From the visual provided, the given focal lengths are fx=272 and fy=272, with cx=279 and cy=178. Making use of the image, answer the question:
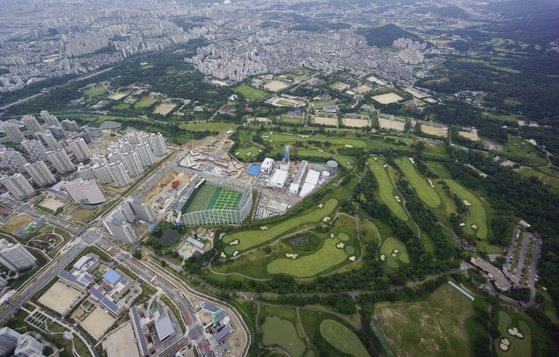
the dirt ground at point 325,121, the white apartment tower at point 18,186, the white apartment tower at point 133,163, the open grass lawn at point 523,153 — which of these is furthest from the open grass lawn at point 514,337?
the white apartment tower at point 18,186

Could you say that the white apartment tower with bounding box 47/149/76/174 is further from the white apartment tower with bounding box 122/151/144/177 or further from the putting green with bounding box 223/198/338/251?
the putting green with bounding box 223/198/338/251

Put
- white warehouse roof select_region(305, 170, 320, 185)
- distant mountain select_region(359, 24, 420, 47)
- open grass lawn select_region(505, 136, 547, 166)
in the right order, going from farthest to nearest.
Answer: distant mountain select_region(359, 24, 420, 47), open grass lawn select_region(505, 136, 547, 166), white warehouse roof select_region(305, 170, 320, 185)

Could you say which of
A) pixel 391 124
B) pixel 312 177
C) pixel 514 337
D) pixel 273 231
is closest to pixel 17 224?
pixel 273 231

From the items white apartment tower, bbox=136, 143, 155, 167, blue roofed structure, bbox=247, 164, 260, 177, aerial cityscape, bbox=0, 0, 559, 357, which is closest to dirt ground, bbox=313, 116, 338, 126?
aerial cityscape, bbox=0, 0, 559, 357

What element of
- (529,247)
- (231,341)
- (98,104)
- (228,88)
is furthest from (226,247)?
(98,104)

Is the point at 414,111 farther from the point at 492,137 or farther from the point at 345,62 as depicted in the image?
the point at 345,62

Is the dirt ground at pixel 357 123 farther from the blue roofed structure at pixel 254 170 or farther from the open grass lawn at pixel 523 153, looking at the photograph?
the open grass lawn at pixel 523 153
